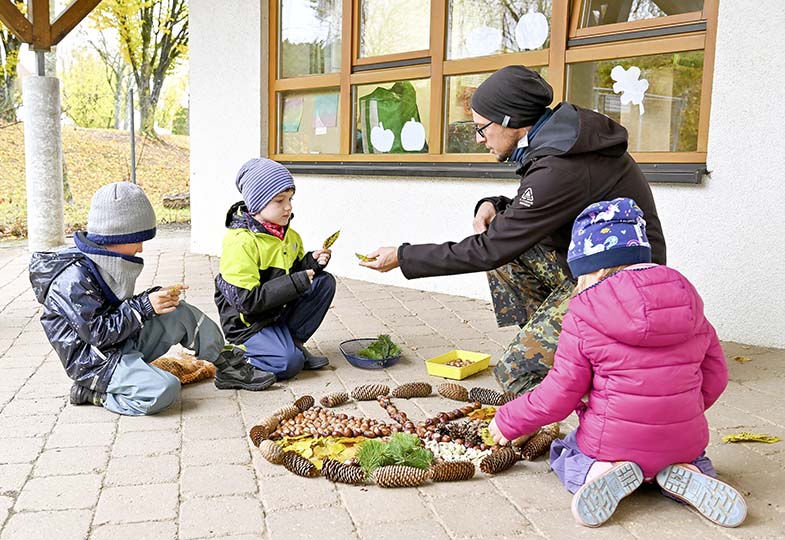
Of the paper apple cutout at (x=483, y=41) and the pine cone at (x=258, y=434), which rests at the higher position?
the paper apple cutout at (x=483, y=41)

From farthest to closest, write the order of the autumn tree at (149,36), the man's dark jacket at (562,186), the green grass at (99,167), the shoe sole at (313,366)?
1. the autumn tree at (149,36)
2. the green grass at (99,167)
3. the shoe sole at (313,366)
4. the man's dark jacket at (562,186)

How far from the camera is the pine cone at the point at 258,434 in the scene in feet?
9.52

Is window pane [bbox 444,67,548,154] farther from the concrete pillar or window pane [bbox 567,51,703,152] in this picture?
the concrete pillar

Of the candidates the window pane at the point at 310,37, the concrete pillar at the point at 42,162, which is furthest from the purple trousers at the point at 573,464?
the concrete pillar at the point at 42,162

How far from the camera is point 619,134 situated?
318 cm

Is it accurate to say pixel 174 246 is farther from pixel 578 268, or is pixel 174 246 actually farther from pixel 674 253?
pixel 578 268

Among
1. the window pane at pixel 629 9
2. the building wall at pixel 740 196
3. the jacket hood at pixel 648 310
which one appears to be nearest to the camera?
the jacket hood at pixel 648 310

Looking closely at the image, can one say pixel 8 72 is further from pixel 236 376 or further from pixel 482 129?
pixel 482 129

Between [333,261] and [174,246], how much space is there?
2561 mm

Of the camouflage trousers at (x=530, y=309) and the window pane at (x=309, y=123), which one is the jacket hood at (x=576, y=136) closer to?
the camouflage trousers at (x=530, y=309)

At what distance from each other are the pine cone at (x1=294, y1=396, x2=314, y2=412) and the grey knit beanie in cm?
93

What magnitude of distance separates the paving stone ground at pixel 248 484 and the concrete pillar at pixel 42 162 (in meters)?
4.72

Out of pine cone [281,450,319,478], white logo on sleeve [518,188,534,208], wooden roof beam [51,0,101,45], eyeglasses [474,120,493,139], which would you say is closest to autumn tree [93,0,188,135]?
wooden roof beam [51,0,101,45]

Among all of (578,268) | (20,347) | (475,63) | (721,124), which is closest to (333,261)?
(475,63)
